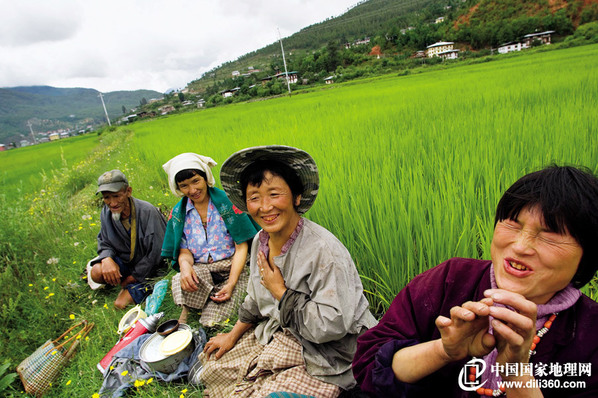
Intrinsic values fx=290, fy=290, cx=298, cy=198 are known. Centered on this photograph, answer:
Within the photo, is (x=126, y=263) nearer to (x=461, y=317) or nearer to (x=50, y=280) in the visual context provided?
(x=50, y=280)

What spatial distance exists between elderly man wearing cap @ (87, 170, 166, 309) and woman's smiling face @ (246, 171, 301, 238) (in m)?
1.91

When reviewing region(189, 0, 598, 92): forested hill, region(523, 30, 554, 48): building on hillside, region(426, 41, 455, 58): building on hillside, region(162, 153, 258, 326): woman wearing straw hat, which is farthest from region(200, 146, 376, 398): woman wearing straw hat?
region(426, 41, 455, 58): building on hillside

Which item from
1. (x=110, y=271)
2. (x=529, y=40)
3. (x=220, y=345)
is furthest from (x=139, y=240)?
(x=529, y=40)

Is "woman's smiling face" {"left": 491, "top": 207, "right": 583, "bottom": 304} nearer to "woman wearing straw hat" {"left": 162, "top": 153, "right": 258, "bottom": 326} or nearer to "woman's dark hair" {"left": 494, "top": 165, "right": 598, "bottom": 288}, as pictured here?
"woman's dark hair" {"left": 494, "top": 165, "right": 598, "bottom": 288}

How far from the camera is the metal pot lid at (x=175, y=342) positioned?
5.60ft

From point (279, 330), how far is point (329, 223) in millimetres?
828

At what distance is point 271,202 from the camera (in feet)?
4.01

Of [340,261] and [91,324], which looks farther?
[91,324]

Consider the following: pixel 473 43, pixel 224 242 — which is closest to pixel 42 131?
pixel 473 43

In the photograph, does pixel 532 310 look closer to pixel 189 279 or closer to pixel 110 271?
pixel 189 279

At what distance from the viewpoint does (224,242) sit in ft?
7.51

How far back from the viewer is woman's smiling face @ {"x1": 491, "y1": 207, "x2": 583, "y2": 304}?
61cm

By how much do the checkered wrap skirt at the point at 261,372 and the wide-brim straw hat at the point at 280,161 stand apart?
0.65 m

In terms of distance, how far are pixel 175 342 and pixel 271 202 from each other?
1196 millimetres
